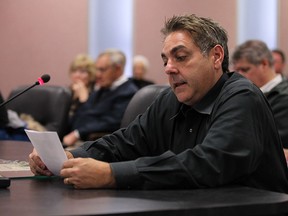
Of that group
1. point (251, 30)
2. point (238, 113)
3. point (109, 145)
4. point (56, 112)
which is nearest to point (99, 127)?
point (56, 112)

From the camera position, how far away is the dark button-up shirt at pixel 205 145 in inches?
69.4

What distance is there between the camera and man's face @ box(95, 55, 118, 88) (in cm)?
543

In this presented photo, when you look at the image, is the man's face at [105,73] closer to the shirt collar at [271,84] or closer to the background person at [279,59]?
the shirt collar at [271,84]

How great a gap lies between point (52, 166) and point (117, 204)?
0.51 metres

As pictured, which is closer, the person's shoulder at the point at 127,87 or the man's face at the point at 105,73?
the person's shoulder at the point at 127,87

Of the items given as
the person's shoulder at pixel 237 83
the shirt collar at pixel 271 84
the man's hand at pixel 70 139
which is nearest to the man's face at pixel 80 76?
the man's hand at pixel 70 139

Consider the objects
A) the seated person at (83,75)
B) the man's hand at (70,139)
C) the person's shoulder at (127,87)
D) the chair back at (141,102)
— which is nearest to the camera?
the chair back at (141,102)

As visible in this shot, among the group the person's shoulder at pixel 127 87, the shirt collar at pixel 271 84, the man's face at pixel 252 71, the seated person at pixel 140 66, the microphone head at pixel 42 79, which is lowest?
the seated person at pixel 140 66

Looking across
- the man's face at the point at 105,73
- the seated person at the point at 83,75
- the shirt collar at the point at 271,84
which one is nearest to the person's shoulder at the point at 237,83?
the shirt collar at the point at 271,84

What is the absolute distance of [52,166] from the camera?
1.98 meters

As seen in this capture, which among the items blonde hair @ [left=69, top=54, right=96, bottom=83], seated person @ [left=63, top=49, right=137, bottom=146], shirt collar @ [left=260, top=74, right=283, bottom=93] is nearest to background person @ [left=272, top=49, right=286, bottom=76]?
blonde hair @ [left=69, top=54, right=96, bottom=83]

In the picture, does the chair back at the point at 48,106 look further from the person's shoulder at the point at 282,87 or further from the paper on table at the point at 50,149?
the paper on table at the point at 50,149

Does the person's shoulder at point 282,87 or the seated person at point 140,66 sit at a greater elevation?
the person's shoulder at point 282,87

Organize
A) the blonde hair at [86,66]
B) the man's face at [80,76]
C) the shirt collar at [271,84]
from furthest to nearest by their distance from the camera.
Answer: the blonde hair at [86,66] < the man's face at [80,76] < the shirt collar at [271,84]
